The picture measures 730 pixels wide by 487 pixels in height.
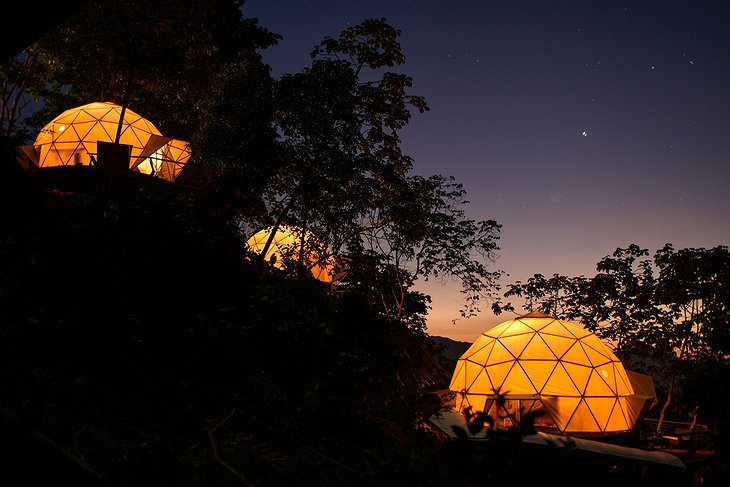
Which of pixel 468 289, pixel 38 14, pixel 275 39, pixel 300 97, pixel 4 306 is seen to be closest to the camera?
pixel 38 14

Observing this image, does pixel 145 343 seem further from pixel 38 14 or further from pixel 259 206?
pixel 259 206

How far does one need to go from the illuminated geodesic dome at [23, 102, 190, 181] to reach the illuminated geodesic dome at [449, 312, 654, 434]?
1540 cm

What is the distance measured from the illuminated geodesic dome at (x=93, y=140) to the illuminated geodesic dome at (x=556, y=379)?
15.4 m

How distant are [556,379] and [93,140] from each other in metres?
21.2

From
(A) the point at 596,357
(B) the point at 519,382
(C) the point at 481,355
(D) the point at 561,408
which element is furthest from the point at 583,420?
(C) the point at 481,355

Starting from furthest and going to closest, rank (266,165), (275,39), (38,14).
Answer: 1. (275,39)
2. (266,165)
3. (38,14)

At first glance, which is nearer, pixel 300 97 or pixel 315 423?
pixel 315 423

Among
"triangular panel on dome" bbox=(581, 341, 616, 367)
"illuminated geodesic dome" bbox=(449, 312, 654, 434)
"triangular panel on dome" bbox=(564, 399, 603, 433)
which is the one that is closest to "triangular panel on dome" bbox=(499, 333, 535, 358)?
"illuminated geodesic dome" bbox=(449, 312, 654, 434)

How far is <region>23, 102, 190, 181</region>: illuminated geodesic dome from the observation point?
2003 centimetres

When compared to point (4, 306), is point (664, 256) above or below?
above

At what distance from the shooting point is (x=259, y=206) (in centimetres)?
1647

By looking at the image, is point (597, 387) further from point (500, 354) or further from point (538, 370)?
point (500, 354)

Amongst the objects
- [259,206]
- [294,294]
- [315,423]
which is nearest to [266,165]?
[259,206]

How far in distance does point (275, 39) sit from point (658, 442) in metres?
27.7
